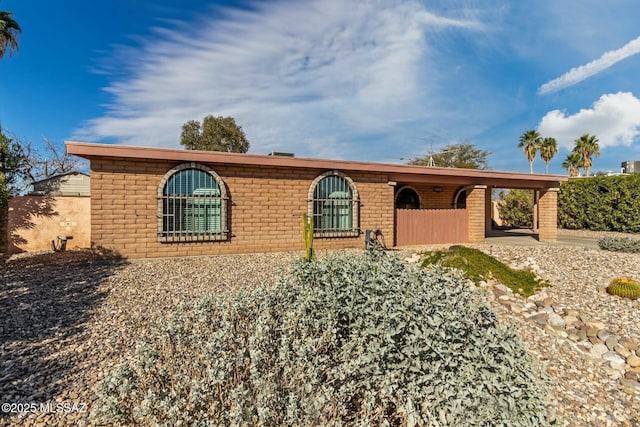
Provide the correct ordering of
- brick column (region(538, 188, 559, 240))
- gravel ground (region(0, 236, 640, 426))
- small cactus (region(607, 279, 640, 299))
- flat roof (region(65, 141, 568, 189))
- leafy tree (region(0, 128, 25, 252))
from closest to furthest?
gravel ground (region(0, 236, 640, 426))
small cactus (region(607, 279, 640, 299))
flat roof (region(65, 141, 568, 189))
brick column (region(538, 188, 559, 240))
leafy tree (region(0, 128, 25, 252))

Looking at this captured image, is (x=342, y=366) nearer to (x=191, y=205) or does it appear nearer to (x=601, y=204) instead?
(x=191, y=205)

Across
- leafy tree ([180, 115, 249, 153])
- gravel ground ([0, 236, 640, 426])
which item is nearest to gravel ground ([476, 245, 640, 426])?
gravel ground ([0, 236, 640, 426])

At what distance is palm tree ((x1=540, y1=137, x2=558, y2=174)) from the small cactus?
31196mm

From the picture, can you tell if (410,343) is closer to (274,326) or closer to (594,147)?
(274,326)

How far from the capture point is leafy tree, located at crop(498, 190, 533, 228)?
864 inches

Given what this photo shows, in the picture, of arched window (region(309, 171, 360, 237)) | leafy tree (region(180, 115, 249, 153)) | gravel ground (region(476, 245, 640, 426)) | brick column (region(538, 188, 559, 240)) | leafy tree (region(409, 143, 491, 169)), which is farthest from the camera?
leafy tree (region(409, 143, 491, 169))

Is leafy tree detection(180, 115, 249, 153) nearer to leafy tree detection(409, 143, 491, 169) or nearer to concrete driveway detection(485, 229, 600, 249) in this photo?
leafy tree detection(409, 143, 491, 169)

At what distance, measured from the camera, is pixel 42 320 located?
169 inches

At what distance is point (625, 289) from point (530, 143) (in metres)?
32.0

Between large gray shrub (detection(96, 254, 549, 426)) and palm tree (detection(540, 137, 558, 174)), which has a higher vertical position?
palm tree (detection(540, 137, 558, 174))

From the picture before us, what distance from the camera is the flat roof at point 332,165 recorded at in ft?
26.5

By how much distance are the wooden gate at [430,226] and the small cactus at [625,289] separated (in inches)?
259

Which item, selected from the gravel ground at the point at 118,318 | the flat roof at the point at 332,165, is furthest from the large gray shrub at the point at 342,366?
the flat roof at the point at 332,165

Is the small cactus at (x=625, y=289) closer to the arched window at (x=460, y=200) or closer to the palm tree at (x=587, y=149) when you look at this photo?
the arched window at (x=460, y=200)
